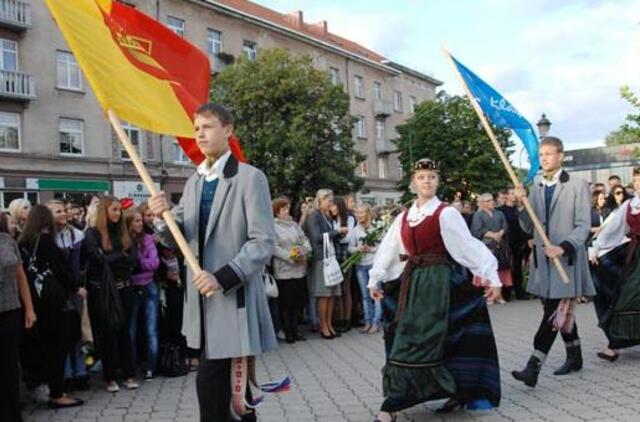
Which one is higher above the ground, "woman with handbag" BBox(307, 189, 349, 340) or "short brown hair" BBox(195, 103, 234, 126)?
"short brown hair" BBox(195, 103, 234, 126)

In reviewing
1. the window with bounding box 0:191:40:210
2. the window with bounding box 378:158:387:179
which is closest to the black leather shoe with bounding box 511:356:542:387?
the window with bounding box 0:191:40:210

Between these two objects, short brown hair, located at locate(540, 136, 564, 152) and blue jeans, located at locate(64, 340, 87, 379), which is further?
blue jeans, located at locate(64, 340, 87, 379)

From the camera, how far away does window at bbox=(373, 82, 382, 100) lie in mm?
51750

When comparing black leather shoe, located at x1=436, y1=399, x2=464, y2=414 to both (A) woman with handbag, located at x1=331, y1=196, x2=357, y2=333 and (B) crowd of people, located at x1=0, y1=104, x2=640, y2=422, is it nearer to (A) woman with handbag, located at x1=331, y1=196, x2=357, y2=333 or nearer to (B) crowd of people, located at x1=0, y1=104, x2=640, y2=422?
(B) crowd of people, located at x1=0, y1=104, x2=640, y2=422

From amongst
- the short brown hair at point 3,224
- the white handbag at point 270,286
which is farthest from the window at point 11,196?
the short brown hair at point 3,224

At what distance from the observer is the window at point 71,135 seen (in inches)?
1169

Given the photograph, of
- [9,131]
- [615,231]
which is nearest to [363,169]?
[9,131]

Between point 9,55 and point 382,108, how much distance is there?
29.4 metres

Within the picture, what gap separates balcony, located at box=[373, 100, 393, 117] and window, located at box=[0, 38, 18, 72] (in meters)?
28.4

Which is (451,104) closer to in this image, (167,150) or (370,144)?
Result: (370,144)

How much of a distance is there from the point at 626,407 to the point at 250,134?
2772 centimetres

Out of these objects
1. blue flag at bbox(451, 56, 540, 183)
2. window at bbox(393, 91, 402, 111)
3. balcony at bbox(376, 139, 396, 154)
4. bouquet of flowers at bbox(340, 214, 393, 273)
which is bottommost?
bouquet of flowers at bbox(340, 214, 393, 273)

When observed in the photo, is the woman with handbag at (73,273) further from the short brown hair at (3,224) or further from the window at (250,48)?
the window at (250,48)

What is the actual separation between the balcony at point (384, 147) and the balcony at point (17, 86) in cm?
2870
